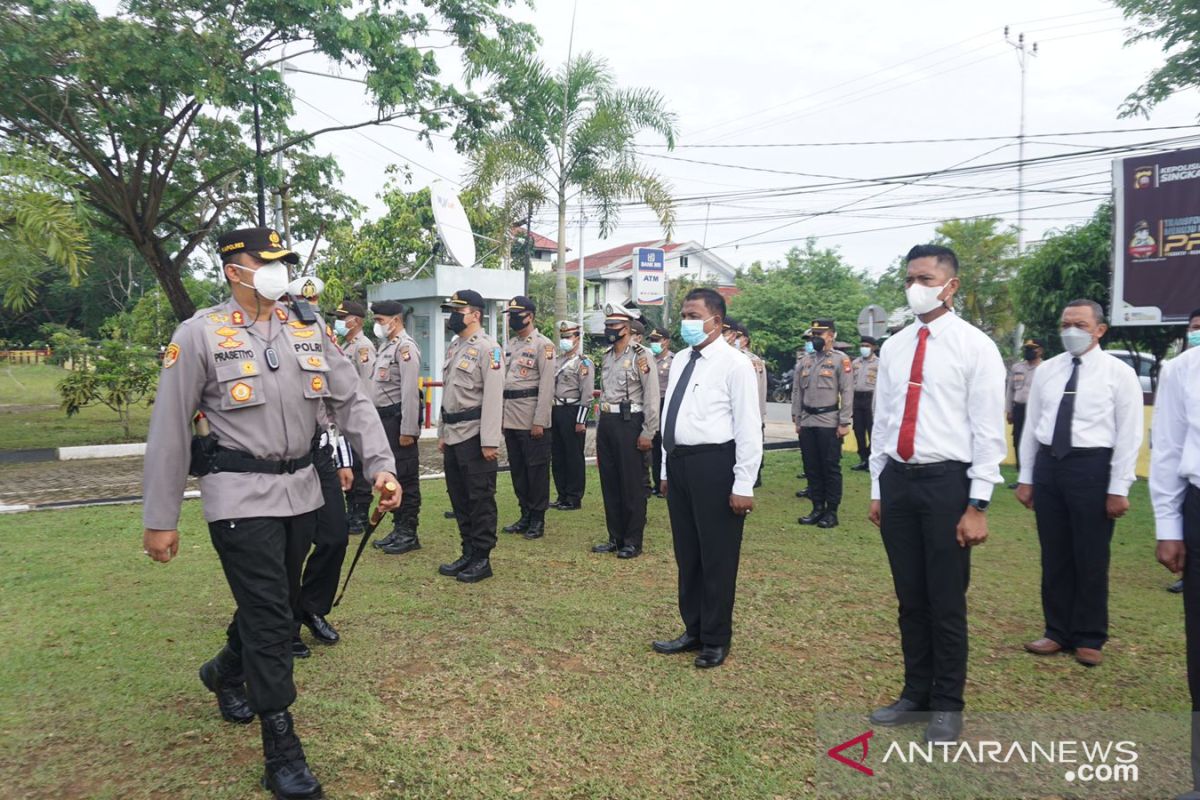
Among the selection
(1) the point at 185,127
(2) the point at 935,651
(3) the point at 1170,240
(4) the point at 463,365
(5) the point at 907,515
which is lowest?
(2) the point at 935,651

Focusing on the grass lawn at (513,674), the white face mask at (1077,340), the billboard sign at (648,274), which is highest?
the billboard sign at (648,274)

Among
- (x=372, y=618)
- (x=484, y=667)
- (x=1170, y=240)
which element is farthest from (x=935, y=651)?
(x=1170, y=240)

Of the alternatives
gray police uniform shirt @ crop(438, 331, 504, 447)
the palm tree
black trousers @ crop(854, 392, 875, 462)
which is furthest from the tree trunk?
gray police uniform shirt @ crop(438, 331, 504, 447)

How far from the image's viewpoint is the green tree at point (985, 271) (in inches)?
1059

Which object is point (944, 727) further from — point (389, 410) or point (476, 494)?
point (389, 410)

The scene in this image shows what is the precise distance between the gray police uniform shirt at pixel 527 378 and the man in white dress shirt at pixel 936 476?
3.84 metres

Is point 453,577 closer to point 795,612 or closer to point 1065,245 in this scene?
point 795,612

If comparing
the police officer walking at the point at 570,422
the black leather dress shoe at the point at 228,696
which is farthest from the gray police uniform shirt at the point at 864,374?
the black leather dress shoe at the point at 228,696

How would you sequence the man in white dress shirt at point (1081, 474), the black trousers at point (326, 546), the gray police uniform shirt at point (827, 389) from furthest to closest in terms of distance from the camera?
the gray police uniform shirt at point (827, 389)
the man in white dress shirt at point (1081, 474)
the black trousers at point (326, 546)

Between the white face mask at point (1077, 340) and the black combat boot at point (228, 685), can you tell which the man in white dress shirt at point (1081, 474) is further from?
the black combat boot at point (228, 685)

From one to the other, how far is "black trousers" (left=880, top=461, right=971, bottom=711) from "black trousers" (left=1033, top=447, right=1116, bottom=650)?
1.33 metres

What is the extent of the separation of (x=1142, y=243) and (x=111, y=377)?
1504 cm

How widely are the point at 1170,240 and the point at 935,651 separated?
403 inches

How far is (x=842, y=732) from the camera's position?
3.50 m
